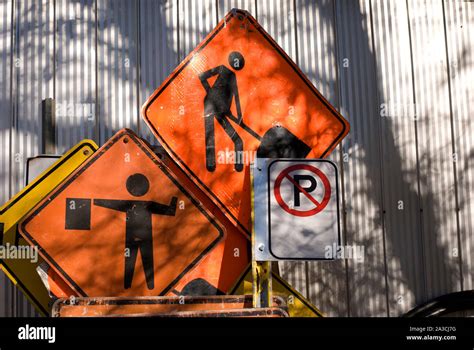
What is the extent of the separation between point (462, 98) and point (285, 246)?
5.80 m

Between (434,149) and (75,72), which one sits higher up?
(75,72)

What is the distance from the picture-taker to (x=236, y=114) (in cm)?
398

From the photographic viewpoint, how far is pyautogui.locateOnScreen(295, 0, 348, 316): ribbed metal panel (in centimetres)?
814

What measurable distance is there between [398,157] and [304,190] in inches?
197

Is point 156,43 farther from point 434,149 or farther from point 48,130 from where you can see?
point 434,149

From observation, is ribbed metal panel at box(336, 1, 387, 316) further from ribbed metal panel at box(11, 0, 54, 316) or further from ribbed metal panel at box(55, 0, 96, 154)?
ribbed metal panel at box(11, 0, 54, 316)

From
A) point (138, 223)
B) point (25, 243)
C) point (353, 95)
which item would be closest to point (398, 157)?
point (353, 95)

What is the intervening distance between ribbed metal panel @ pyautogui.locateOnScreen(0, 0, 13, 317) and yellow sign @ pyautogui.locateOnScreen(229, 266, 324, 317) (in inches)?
178

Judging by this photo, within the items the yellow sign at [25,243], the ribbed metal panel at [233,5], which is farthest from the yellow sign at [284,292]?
the ribbed metal panel at [233,5]

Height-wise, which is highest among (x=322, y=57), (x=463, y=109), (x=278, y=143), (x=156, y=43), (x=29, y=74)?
(x=156, y=43)

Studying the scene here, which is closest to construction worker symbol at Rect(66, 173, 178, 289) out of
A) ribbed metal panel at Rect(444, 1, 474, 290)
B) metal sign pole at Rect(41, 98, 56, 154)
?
metal sign pole at Rect(41, 98, 56, 154)

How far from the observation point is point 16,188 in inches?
310

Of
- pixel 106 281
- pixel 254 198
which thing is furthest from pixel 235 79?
pixel 106 281
